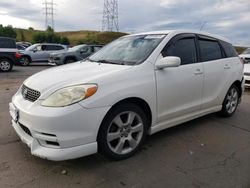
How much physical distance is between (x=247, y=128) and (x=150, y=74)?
2.42m

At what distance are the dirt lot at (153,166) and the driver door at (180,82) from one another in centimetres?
48

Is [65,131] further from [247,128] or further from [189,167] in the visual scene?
[247,128]

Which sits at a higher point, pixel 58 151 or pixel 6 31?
pixel 6 31

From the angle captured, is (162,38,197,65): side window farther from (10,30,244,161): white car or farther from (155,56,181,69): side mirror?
(155,56,181,69): side mirror

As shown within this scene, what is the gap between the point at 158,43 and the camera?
3943 millimetres

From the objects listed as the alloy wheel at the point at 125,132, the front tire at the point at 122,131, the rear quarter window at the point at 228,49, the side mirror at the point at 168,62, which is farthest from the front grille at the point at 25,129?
the rear quarter window at the point at 228,49

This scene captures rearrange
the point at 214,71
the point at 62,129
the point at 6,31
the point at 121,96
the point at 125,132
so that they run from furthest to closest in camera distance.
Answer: the point at 6,31 < the point at 214,71 < the point at 125,132 < the point at 121,96 < the point at 62,129

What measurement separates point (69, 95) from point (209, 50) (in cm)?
285

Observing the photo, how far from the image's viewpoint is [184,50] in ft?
14.1

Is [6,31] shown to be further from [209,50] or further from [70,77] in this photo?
[70,77]

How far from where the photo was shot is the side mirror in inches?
142

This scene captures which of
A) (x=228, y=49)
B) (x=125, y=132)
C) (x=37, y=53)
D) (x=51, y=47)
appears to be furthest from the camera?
(x=51, y=47)

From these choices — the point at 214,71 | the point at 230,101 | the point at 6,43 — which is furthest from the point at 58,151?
the point at 6,43

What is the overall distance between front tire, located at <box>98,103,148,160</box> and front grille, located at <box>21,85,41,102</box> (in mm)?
836
